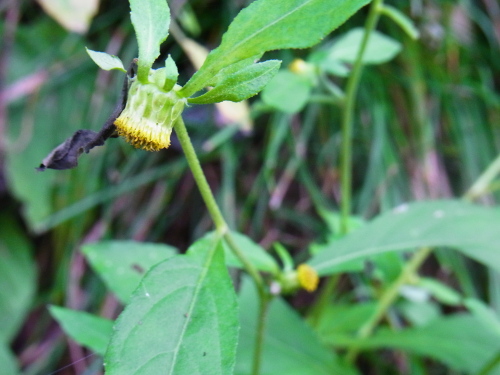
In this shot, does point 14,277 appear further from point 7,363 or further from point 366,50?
point 366,50

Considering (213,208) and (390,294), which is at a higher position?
(213,208)

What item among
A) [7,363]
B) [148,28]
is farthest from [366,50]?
[7,363]

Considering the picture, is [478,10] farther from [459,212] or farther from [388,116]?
[459,212]

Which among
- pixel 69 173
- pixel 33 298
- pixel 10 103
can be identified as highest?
pixel 10 103

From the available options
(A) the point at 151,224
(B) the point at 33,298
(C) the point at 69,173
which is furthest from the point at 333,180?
(B) the point at 33,298

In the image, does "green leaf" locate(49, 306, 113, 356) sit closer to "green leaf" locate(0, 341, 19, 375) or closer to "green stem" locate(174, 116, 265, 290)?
"green stem" locate(174, 116, 265, 290)
